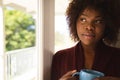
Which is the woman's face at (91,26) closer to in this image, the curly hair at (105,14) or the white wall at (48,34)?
the curly hair at (105,14)

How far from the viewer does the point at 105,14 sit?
753 mm

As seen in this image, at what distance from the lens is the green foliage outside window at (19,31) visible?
8.21 metres

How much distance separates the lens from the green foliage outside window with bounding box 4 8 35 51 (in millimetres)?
8211

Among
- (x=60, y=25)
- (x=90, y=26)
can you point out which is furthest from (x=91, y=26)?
(x=60, y=25)

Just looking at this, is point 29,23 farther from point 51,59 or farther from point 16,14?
point 51,59

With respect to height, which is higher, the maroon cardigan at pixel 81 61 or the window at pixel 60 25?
the window at pixel 60 25

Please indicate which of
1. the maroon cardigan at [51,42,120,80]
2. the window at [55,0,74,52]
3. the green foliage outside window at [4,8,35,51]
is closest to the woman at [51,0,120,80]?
the maroon cardigan at [51,42,120,80]

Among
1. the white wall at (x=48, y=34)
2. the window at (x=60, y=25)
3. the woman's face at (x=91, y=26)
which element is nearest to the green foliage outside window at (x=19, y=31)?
the window at (x=60, y=25)

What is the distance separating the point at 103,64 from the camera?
79cm

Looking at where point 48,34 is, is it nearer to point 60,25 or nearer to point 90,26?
point 60,25

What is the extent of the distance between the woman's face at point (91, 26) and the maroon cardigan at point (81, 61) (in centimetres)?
9

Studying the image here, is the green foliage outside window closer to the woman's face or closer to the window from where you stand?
the window

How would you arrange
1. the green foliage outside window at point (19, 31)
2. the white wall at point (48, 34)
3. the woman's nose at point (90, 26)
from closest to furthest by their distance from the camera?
the woman's nose at point (90, 26), the white wall at point (48, 34), the green foliage outside window at point (19, 31)

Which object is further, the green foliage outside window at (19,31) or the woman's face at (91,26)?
the green foliage outside window at (19,31)
